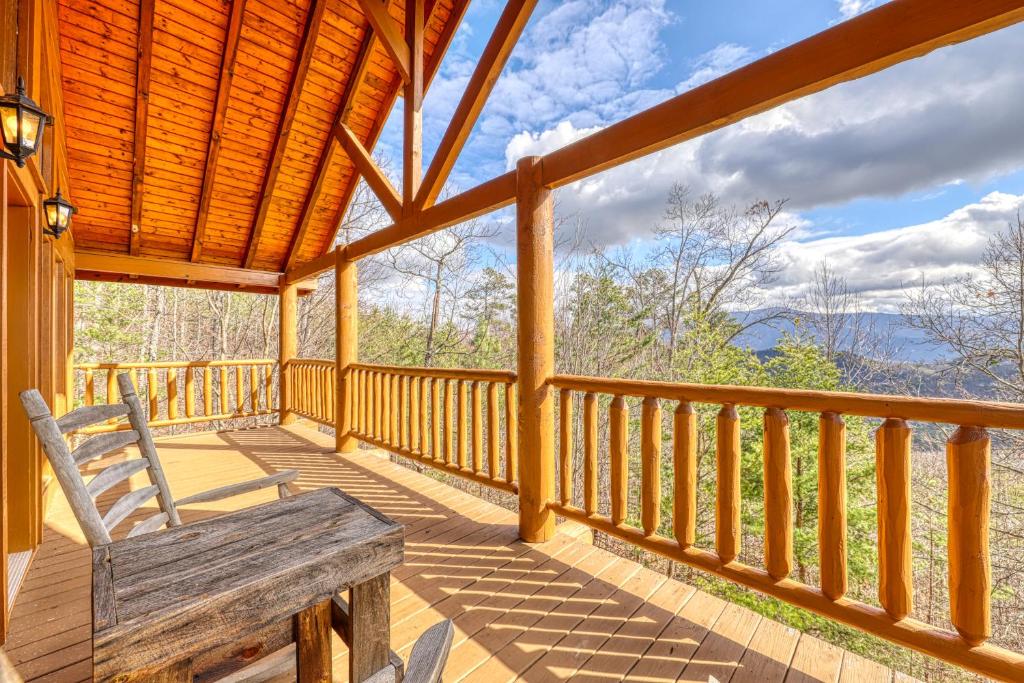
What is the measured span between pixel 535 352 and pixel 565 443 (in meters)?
0.59

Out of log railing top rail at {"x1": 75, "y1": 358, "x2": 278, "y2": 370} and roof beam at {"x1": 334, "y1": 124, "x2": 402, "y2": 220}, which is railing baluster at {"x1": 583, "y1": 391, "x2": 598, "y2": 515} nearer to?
roof beam at {"x1": 334, "y1": 124, "x2": 402, "y2": 220}

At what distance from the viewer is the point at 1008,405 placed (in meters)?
1.31

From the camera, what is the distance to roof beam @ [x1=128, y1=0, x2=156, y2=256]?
11.8 feet

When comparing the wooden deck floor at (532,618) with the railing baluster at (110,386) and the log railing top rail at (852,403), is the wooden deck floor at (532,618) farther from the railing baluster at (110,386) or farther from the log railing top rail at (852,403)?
the railing baluster at (110,386)

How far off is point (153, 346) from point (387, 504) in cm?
1255

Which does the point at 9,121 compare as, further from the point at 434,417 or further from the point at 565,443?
the point at 565,443

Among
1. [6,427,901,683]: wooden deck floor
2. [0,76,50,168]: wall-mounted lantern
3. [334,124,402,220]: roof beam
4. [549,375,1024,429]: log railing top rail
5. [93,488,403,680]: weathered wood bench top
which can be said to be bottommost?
[6,427,901,683]: wooden deck floor

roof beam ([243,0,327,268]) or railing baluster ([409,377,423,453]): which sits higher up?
roof beam ([243,0,327,268])

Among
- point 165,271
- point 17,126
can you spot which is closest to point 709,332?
point 165,271

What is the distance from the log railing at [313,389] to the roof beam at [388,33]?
3.27m

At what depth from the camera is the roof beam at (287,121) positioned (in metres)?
4.02

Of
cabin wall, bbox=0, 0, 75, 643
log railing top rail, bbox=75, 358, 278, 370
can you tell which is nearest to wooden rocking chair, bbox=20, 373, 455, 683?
cabin wall, bbox=0, 0, 75, 643

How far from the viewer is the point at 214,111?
4.36 m

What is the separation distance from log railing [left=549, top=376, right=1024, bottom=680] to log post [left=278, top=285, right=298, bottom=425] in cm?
535
